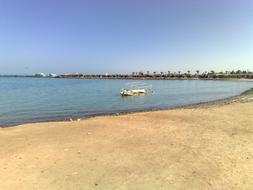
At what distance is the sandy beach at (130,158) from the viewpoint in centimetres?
679

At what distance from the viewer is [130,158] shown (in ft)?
28.4

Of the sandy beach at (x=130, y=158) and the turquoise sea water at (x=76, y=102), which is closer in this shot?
the sandy beach at (x=130, y=158)

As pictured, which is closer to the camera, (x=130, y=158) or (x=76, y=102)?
Result: (x=130, y=158)

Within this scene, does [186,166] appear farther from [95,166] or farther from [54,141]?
[54,141]

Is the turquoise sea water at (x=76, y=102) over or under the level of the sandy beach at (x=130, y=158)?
under

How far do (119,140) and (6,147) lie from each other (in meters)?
4.14

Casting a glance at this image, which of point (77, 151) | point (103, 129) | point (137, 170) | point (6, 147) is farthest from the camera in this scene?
point (103, 129)

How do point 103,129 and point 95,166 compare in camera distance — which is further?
point 103,129

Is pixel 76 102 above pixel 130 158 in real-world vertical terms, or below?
below

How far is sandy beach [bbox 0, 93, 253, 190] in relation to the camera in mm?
6793

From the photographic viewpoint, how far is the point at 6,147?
10.4m

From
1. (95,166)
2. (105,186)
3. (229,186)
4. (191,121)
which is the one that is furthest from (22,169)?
(191,121)

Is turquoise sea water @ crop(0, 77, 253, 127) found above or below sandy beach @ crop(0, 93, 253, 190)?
below

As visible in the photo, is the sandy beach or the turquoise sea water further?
the turquoise sea water
